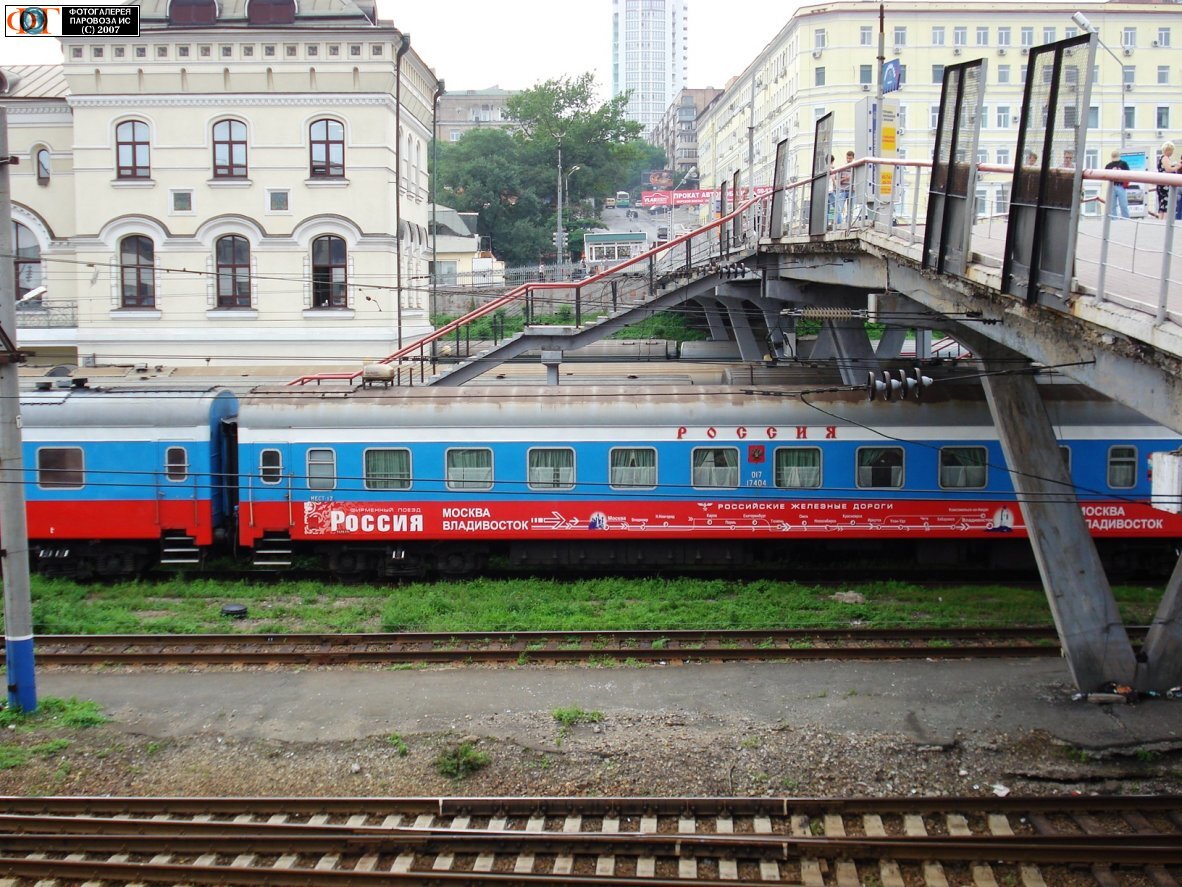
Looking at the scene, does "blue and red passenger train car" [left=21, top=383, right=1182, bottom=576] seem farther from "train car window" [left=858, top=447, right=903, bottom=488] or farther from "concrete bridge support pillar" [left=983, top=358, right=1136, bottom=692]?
"concrete bridge support pillar" [left=983, top=358, right=1136, bottom=692]

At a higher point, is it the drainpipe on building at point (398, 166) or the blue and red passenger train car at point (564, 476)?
the drainpipe on building at point (398, 166)

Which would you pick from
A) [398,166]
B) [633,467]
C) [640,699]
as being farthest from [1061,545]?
[398,166]

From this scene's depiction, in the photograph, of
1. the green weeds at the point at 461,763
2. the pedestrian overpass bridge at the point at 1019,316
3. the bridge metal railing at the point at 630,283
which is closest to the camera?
the pedestrian overpass bridge at the point at 1019,316

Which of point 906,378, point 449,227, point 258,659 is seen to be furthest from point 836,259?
point 449,227

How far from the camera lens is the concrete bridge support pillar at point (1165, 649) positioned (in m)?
11.9

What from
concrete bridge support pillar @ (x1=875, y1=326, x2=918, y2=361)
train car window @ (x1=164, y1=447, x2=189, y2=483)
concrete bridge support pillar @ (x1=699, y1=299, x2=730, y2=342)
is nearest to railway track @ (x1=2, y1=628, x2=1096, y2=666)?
train car window @ (x1=164, y1=447, x2=189, y2=483)

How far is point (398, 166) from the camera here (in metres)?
29.6

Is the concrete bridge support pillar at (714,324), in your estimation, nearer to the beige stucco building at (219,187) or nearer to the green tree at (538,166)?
the beige stucco building at (219,187)

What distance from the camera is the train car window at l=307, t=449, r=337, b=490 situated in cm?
1727

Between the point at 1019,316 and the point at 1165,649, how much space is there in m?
4.89

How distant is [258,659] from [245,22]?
810 inches

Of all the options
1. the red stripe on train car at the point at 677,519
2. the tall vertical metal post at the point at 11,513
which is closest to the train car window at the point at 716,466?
the red stripe on train car at the point at 677,519

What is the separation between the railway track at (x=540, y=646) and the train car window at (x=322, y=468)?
314 cm

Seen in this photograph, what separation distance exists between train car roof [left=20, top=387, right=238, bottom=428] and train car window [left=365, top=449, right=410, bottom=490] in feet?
9.47
